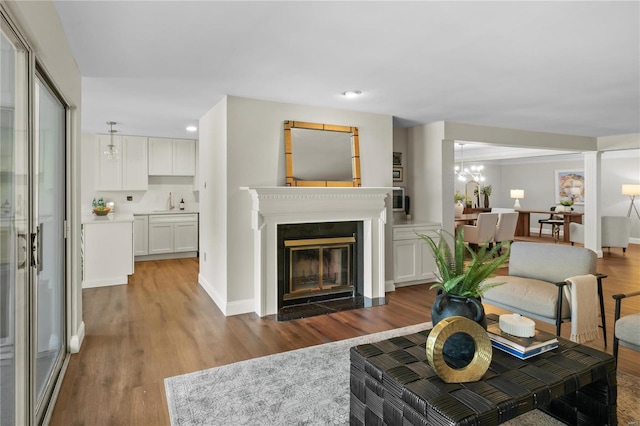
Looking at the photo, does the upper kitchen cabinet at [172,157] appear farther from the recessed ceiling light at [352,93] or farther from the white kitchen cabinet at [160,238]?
the recessed ceiling light at [352,93]

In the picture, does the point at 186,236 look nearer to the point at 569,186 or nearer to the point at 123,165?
the point at 123,165

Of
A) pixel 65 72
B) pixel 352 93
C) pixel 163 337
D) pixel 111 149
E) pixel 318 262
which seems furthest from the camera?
pixel 111 149

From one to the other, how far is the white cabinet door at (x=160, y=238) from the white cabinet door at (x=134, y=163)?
788mm

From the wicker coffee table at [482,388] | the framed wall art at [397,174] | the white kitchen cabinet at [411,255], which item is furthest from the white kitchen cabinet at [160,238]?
the wicker coffee table at [482,388]

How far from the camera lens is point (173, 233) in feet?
23.4

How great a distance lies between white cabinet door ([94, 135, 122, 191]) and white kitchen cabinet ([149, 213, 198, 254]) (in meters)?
0.88

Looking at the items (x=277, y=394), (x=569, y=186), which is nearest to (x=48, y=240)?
(x=277, y=394)

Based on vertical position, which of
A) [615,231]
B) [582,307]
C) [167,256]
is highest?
[615,231]

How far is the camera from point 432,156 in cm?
546

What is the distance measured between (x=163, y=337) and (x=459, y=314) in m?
2.60

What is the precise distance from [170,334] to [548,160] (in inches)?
442

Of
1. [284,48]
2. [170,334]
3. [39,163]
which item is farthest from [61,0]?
[170,334]

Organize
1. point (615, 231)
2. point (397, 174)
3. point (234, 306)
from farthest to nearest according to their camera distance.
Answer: point (615, 231)
point (397, 174)
point (234, 306)

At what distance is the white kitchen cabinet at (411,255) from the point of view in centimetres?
514
